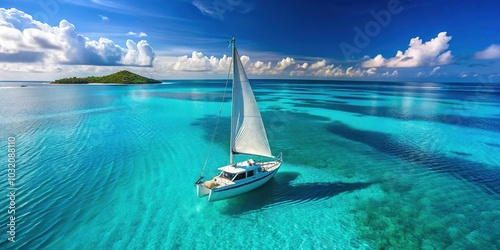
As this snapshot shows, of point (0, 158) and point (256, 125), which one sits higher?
point (256, 125)

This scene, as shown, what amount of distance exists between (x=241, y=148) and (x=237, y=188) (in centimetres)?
408

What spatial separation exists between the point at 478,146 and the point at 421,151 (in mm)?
11063

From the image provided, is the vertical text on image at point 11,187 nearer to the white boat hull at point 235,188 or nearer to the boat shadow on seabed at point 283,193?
the white boat hull at point 235,188

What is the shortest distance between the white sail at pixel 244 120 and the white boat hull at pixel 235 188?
7.92 feet

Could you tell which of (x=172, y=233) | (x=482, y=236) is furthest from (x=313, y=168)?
(x=172, y=233)

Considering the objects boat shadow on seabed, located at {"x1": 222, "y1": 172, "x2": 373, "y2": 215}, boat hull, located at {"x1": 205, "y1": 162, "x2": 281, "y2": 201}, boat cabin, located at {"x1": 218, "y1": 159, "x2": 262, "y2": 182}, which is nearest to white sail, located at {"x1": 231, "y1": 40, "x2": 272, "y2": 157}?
boat cabin, located at {"x1": 218, "y1": 159, "x2": 262, "y2": 182}

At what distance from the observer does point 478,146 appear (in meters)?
34.8

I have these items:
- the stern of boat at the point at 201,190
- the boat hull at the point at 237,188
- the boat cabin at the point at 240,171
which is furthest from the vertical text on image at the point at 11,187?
the boat cabin at the point at 240,171

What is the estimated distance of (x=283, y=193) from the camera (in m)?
20.8

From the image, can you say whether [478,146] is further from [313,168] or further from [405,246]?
[405,246]

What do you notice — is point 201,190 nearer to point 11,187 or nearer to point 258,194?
point 258,194

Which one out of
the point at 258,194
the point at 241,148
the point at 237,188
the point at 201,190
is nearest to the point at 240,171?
the point at 237,188

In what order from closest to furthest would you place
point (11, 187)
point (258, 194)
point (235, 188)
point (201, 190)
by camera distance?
point (201, 190)
point (235, 188)
point (11, 187)
point (258, 194)

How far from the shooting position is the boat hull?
18125 millimetres
